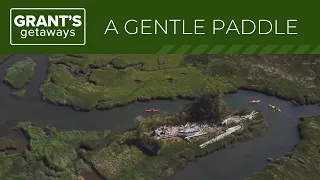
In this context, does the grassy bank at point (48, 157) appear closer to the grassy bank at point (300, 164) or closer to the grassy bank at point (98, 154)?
the grassy bank at point (98, 154)

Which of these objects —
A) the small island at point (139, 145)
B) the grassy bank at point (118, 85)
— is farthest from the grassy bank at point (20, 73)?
the small island at point (139, 145)

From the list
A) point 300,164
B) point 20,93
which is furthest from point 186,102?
point 20,93

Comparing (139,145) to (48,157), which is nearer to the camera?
(48,157)

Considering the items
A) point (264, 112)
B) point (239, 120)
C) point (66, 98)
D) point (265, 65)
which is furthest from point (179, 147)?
point (265, 65)

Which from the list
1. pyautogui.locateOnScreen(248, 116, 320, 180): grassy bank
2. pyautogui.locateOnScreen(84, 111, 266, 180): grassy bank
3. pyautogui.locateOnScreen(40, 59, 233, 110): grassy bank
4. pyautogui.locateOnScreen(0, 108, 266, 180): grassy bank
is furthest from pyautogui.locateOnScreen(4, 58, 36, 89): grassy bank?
pyautogui.locateOnScreen(248, 116, 320, 180): grassy bank

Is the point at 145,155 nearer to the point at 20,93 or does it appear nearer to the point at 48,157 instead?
the point at 48,157
